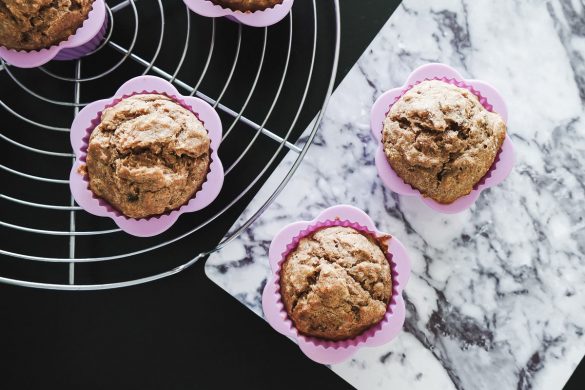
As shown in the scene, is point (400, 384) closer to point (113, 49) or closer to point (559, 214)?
point (559, 214)

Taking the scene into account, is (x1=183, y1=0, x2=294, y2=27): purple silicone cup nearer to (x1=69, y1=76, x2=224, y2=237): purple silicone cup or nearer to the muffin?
the muffin

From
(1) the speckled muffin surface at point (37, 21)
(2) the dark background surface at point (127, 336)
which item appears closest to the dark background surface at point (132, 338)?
(2) the dark background surface at point (127, 336)

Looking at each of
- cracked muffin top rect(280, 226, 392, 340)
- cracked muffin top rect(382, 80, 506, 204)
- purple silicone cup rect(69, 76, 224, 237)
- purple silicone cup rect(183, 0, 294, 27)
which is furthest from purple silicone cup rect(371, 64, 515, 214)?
purple silicone cup rect(69, 76, 224, 237)

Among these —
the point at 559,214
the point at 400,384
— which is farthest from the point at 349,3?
the point at 400,384

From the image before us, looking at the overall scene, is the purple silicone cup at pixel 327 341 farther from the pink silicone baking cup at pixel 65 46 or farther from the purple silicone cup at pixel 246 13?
the pink silicone baking cup at pixel 65 46

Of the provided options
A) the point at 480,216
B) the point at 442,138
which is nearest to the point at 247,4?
the point at 442,138
